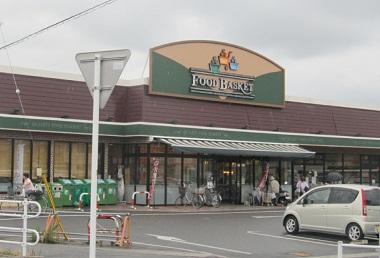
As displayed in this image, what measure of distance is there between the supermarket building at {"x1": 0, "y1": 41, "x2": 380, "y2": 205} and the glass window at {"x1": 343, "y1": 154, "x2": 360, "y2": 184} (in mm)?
2738

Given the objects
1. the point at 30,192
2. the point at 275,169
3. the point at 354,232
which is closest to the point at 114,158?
the point at 30,192

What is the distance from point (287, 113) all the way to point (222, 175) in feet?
19.9

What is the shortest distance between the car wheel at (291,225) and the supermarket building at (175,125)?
32.8ft

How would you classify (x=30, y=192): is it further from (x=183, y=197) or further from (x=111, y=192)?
(x=183, y=197)

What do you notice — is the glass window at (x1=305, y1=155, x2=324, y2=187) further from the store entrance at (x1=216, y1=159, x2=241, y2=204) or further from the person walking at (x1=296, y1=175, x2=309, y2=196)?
the store entrance at (x1=216, y1=159, x2=241, y2=204)

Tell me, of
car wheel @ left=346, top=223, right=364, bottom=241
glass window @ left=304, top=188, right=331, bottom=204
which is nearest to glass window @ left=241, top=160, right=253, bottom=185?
glass window @ left=304, top=188, right=331, bottom=204

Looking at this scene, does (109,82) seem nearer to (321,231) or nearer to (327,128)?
(321,231)

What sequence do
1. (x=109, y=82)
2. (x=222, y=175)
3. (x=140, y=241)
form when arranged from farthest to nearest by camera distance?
1. (x=222, y=175)
2. (x=140, y=241)
3. (x=109, y=82)

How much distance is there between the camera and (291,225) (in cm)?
1939

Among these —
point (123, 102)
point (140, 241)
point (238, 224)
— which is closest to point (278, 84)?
point (123, 102)

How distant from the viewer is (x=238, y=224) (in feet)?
72.4

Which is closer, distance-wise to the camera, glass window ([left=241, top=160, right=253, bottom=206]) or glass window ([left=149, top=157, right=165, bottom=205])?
glass window ([left=149, top=157, right=165, bottom=205])

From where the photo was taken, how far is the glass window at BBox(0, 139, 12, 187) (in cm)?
2777

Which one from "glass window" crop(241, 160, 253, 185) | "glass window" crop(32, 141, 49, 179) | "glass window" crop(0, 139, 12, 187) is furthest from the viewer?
"glass window" crop(241, 160, 253, 185)
